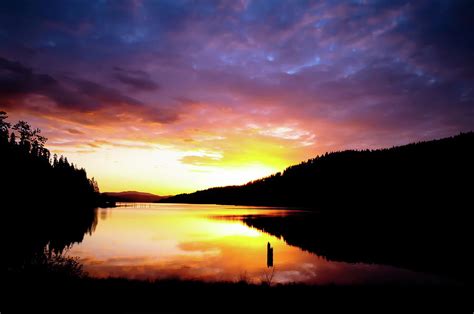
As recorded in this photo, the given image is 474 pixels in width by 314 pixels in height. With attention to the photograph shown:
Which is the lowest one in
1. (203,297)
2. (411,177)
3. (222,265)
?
(222,265)

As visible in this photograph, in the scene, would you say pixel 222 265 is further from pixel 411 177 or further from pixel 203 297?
pixel 411 177

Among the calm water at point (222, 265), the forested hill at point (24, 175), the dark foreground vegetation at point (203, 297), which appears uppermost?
the forested hill at point (24, 175)

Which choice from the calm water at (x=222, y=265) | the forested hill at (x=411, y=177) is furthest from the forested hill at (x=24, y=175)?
the forested hill at (x=411, y=177)

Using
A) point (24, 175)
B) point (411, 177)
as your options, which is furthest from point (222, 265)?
point (411, 177)

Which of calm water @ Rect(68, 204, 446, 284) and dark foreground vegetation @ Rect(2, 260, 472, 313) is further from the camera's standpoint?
calm water @ Rect(68, 204, 446, 284)

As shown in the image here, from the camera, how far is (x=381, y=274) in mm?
26172

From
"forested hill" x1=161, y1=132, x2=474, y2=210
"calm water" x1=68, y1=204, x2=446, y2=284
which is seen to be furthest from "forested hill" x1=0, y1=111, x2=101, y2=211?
"forested hill" x1=161, y1=132, x2=474, y2=210

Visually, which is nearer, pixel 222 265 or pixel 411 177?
pixel 222 265

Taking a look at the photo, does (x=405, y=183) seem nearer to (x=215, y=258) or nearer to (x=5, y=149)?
(x=215, y=258)

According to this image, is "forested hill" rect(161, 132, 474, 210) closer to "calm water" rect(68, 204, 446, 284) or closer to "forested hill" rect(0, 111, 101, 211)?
"calm water" rect(68, 204, 446, 284)

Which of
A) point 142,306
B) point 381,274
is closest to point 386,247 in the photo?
point 381,274

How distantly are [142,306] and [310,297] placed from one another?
24.7 feet

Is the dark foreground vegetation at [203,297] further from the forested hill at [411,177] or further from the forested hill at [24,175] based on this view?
the forested hill at [411,177]

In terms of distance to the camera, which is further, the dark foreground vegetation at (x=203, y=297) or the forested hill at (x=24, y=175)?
the forested hill at (x=24, y=175)
